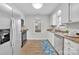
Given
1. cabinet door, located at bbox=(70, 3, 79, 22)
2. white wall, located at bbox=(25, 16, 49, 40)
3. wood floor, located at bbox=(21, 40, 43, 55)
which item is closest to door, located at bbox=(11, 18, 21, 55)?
cabinet door, located at bbox=(70, 3, 79, 22)

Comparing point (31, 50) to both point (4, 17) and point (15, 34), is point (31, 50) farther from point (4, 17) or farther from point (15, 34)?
point (4, 17)

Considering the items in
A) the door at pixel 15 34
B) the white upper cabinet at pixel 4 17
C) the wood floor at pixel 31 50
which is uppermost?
the white upper cabinet at pixel 4 17

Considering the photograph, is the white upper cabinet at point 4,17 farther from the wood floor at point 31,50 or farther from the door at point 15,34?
the wood floor at point 31,50

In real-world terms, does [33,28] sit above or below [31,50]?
above

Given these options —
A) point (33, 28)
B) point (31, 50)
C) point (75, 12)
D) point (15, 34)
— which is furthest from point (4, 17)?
point (33, 28)

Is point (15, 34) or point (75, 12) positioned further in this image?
point (75, 12)

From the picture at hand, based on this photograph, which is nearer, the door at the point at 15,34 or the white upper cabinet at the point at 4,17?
the white upper cabinet at the point at 4,17

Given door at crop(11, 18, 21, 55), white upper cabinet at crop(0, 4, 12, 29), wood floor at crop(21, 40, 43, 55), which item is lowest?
wood floor at crop(21, 40, 43, 55)

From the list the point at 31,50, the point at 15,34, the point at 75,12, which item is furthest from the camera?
the point at 31,50

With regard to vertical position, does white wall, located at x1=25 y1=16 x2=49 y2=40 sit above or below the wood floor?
above

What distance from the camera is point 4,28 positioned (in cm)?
160

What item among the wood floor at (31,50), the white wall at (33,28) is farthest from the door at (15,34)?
the white wall at (33,28)

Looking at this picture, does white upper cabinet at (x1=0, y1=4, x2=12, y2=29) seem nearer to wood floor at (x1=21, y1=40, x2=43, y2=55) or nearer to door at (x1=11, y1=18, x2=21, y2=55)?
door at (x1=11, y1=18, x2=21, y2=55)

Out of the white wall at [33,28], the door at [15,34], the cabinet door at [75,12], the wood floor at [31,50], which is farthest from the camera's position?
the white wall at [33,28]
